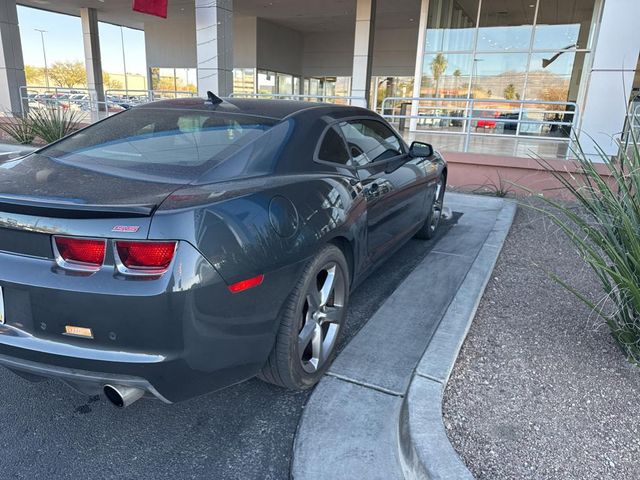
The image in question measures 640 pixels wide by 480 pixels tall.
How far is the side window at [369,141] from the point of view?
3512 millimetres

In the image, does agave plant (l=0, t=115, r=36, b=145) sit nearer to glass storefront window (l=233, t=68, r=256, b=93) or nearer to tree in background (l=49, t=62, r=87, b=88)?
glass storefront window (l=233, t=68, r=256, b=93)

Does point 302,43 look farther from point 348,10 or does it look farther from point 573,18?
point 573,18

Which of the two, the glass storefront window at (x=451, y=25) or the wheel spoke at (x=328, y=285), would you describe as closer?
the wheel spoke at (x=328, y=285)

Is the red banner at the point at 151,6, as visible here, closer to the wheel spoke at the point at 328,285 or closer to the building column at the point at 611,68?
the building column at the point at 611,68

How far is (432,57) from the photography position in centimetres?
1516

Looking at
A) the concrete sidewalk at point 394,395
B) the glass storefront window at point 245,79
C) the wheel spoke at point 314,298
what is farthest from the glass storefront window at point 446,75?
the wheel spoke at point 314,298

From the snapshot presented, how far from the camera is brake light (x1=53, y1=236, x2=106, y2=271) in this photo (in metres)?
1.93

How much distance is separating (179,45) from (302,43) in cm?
672

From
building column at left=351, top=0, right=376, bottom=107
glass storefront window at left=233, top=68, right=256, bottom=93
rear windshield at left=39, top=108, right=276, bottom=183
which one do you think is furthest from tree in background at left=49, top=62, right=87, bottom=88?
rear windshield at left=39, top=108, right=276, bottom=183

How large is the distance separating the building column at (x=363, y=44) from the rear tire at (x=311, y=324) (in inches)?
496

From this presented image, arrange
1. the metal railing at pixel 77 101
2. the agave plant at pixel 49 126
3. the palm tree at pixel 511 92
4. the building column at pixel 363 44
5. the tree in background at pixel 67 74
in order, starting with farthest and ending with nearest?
the tree in background at pixel 67 74 → the palm tree at pixel 511 92 → the building column at pixel 363 44 → the metal railing at pixel 77 101 → the agave plant at pixel 49 126

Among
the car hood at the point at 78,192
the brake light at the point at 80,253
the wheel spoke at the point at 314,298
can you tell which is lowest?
the wheel spoke at the point at 314,298

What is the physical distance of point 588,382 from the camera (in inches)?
100

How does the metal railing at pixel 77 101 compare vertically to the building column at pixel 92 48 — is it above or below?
below
